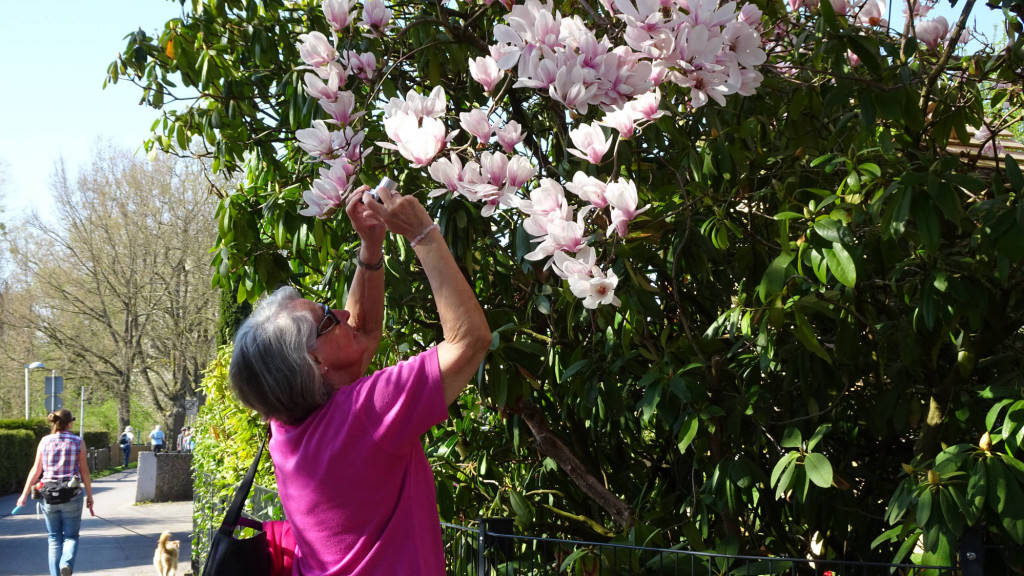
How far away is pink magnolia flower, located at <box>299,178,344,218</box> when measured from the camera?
2648mm

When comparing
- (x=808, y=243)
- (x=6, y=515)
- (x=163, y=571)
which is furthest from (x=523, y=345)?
(x=6, y=515)

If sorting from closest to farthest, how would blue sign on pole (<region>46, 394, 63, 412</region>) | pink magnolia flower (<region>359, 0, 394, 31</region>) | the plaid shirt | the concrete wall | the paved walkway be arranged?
pink magnolia flower (<region>359, 0, 394, 31</region>), the plaid shirt, the paved walkway, blue sign on pole (<region>46, 394, 63, 412</region>), the concrete wall

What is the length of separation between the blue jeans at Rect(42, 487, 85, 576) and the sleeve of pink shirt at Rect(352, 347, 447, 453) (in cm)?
817

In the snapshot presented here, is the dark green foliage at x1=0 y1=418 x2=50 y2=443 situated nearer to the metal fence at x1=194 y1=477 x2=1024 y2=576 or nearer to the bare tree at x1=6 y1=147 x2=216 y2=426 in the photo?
the bare tree at x1=6 y1=147 x2=216 y2=426

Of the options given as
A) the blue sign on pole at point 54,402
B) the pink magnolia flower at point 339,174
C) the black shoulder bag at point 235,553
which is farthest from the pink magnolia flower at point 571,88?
the blue sign on pole at point 54,402

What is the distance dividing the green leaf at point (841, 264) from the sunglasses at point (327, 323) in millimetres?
1311

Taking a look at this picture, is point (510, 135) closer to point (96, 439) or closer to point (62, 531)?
point (62, 531)

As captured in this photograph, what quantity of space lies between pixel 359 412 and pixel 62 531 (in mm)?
8444

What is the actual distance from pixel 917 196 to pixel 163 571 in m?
8.47

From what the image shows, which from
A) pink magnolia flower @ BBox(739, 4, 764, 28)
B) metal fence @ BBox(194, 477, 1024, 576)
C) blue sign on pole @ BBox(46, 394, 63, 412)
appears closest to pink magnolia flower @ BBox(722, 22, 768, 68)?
pink magnolia flower @ BBox(739, 4, 764, 28)

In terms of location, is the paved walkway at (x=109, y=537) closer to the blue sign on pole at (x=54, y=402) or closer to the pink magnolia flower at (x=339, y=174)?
the blue sign on pole at (x=54, y=402)

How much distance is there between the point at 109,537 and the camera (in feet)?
45.9

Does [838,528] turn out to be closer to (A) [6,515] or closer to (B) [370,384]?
(B) [370,384]

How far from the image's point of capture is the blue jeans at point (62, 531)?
29.4ft
